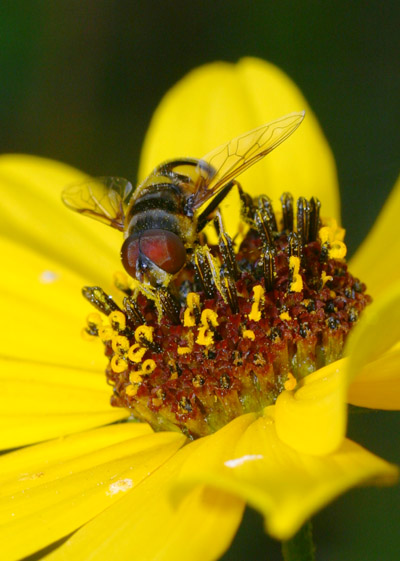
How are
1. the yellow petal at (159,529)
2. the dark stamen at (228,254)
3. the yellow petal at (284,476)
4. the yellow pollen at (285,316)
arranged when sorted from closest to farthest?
the yellow petal at (284,476)
the yellow petal at (159,529)
the yellow pollen at (285,316)
the dark stamen at (228,254)

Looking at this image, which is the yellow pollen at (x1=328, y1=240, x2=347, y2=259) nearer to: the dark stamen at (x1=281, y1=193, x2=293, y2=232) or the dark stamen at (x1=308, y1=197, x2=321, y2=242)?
the dark stamen at (x1=308, y1=197, x2=321, y2=242)

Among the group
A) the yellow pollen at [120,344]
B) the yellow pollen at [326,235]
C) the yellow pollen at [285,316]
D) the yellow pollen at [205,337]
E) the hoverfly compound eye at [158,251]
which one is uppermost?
the yellow pollen at [326,235]

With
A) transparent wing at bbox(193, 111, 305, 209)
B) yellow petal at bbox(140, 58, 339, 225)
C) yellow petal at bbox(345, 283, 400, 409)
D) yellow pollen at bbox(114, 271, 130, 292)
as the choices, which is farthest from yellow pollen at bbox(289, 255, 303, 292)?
yellow petal at bbox(140, 58, 339, 225)

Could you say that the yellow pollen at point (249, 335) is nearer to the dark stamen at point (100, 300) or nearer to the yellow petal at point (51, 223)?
the dark stamen at point (100, 300)

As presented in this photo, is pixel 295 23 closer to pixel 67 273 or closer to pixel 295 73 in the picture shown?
pixel 295 73

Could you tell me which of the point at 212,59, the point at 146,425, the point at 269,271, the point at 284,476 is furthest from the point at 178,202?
the point at 212,59

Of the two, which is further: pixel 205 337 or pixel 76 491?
pixel 205 337

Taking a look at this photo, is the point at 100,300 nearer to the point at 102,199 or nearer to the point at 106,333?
the point at 106,333

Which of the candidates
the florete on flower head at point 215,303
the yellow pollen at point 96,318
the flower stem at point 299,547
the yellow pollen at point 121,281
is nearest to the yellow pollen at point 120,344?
the florete on flower head at point 215,303
